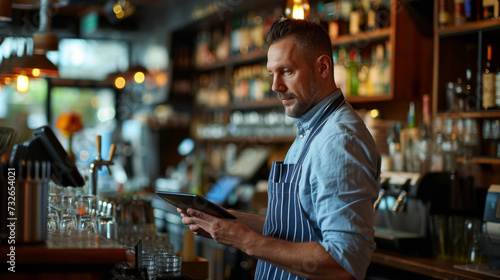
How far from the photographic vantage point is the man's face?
1955mm

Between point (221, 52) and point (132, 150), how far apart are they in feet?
8.45

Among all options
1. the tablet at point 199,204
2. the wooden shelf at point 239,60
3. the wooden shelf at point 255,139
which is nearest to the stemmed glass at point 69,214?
the tablet at point 199,204

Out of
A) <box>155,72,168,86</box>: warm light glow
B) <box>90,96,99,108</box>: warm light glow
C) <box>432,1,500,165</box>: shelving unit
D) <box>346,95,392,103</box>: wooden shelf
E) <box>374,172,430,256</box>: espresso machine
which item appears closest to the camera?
<box>374,172,430,256</box>: espresso machine

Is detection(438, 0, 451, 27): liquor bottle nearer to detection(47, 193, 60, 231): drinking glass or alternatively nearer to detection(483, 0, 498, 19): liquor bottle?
detection(483, 0, 498, 19): liquor bottle

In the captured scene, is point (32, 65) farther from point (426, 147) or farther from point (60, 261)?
point (426, 147)

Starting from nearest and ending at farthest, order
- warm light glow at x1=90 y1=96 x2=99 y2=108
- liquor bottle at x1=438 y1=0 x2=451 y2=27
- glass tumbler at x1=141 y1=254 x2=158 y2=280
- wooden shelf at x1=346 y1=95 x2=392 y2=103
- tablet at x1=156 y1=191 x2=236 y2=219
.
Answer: tablet at x1=156 y1=191 x2=236 y2=219, glass tumbler at x1=141 y1=254 x2=158 y2=280, liquor bottle at x1=438 y1=0 x2=451 y2=27, wooden shelf at x1=346 y1=95 x2=392 y2=103, warm light glow at x1=90 y1=96 x2=99 y2=108

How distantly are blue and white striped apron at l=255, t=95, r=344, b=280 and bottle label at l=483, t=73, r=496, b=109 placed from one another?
1621 mm

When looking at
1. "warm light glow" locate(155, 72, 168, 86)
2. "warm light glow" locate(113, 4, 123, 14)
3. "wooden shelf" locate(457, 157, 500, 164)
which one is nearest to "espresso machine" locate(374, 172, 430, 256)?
"wooden shelf" locate(457, 157, 500, 164)

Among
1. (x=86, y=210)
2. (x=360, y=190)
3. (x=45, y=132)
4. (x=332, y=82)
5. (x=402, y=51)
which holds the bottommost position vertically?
(x=86, y=210)

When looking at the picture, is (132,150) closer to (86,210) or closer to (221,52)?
(221,52)

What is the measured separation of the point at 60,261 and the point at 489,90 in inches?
98.9

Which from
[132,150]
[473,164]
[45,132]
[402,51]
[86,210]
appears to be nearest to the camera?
[45,132]

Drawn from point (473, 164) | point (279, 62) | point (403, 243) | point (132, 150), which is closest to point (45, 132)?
point (279, 62)

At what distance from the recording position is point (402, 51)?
402 centimetres
